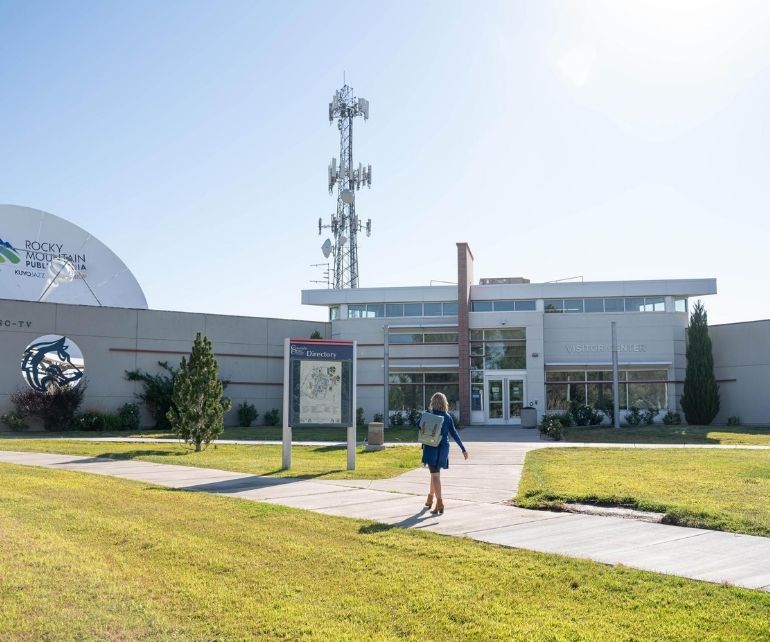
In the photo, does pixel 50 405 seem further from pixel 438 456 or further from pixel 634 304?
pixel 634 304

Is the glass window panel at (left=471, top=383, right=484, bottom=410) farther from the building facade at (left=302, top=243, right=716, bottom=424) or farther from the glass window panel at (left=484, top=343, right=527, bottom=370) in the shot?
the glass window panel at (left=484, top=343, right=527, bottom=370)

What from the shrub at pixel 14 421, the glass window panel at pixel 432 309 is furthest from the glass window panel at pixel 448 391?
the shrub at pixel 14 421

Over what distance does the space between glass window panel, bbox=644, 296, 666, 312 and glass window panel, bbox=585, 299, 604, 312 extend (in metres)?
2.10

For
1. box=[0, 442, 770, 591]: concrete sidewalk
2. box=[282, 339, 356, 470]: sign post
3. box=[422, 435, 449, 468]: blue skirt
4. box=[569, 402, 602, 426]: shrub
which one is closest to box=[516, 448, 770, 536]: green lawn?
box=[0, 442, 770, 591]: concrete sidewalk

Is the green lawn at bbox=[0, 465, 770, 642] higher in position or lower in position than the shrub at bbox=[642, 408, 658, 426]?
lower

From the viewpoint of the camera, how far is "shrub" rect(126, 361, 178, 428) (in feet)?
110

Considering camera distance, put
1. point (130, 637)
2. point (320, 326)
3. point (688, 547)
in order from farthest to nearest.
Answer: point (320, 326)
point (688, 547)
point (130, 637)

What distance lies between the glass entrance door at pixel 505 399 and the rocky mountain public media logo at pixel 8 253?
22.3 meters

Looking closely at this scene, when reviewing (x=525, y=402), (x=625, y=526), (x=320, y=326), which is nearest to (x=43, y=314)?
(x=320, y=326)

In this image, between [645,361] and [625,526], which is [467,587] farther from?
[645,361]

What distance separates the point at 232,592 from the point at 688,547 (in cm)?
466

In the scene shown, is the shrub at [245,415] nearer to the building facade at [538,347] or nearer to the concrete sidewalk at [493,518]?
the building facade at [538,347]

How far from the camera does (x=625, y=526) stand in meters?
8.90

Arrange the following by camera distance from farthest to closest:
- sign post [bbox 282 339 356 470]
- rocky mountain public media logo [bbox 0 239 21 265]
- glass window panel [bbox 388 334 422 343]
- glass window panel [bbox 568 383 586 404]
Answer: glass window panel [bbox 388 334 422 343]
glass window panel [bbox 568 383 586 404]
rocky mountain public media logo [bbox 0 239 21 265]
sign post [bbox 282 339 356 470]
